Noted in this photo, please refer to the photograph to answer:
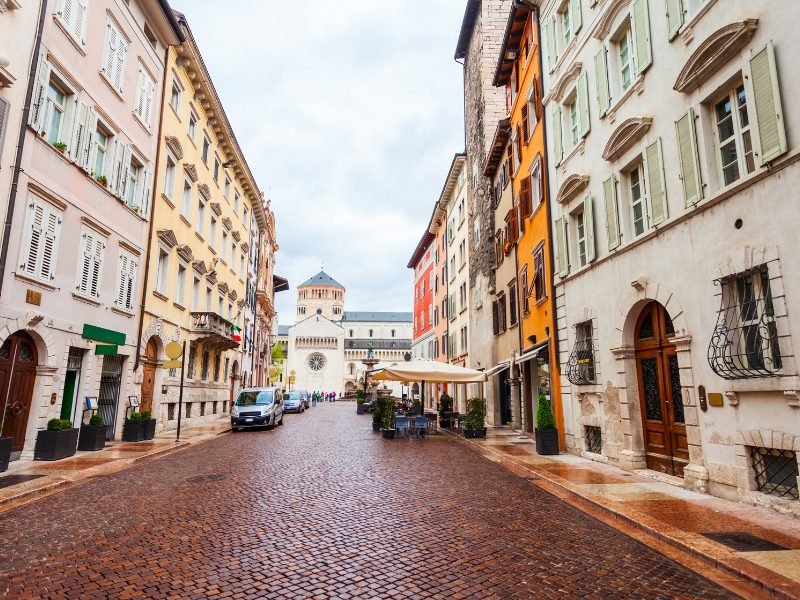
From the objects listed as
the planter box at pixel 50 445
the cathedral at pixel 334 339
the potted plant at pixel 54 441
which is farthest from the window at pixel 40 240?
the cathedral at pixel 334 339

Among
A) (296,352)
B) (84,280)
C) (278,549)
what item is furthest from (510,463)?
(296,352)

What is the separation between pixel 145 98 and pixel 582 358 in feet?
53.9

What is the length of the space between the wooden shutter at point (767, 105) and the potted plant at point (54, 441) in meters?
14.6

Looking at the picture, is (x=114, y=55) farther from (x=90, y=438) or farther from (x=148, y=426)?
(x=148, y=426)

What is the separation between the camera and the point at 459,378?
19.2 m

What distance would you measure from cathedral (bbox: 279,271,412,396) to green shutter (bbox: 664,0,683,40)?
231 ft

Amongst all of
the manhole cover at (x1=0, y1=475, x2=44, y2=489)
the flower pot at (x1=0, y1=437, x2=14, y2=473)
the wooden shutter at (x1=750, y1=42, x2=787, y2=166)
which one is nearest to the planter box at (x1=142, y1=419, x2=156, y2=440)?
the flower pot at (x1=0, y1=437, x2=14, y2=473)

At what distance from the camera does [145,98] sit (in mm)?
17953

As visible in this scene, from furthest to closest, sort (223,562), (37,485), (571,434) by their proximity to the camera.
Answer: (571,434), (37,485), (223,562)

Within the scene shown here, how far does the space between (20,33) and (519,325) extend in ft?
54.8

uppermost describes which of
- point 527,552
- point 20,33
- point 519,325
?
point 20,33

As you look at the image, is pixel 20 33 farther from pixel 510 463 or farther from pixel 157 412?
pixel 510 463

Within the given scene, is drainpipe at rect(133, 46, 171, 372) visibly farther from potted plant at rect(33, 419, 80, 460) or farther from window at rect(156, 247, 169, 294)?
potted plant at rect(33, 419, 80, 460)

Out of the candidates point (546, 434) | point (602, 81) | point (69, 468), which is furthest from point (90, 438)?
point (602, 81)
